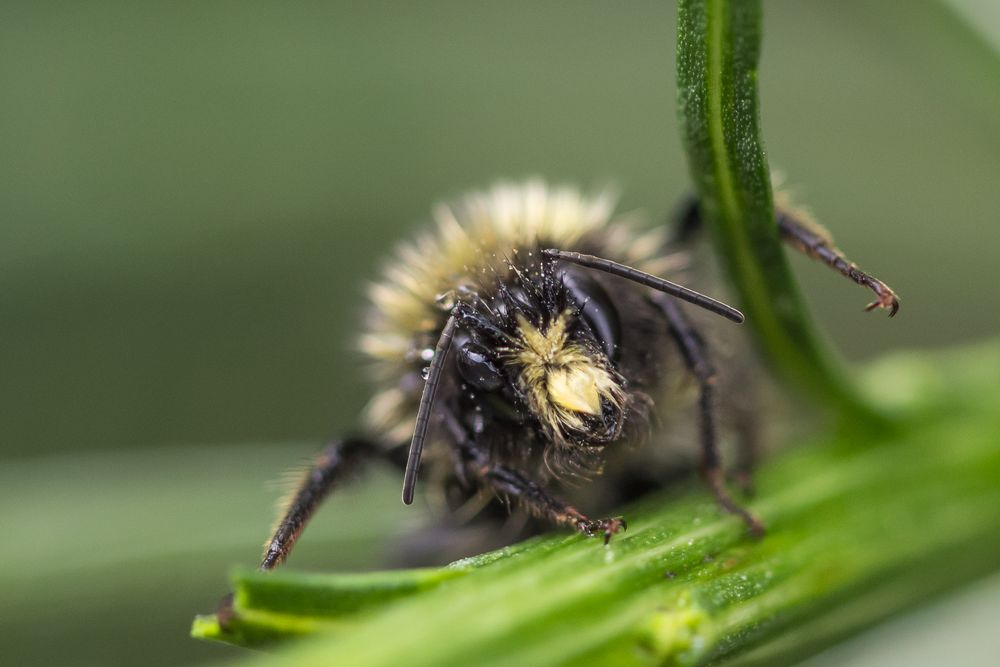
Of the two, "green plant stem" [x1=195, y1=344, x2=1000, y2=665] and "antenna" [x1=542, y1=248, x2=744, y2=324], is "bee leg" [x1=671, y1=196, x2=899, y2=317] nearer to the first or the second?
"antenna" [x1=542, y1=248, x2=744, y2=324]

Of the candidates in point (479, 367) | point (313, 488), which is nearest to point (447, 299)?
point (479, 367)

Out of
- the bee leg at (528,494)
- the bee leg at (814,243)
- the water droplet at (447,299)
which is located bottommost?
the bee leg at (528,494)

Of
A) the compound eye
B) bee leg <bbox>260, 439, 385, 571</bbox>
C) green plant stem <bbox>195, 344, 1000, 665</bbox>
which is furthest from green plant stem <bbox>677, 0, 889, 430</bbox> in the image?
bee leg <bbox>260, 439, 385, 571</bbox>

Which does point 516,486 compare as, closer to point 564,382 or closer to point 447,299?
point 564,382

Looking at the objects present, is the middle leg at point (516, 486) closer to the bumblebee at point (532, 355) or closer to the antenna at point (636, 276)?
the bumblebee at point (532, 355)

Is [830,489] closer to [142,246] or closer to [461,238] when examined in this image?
[461,238]

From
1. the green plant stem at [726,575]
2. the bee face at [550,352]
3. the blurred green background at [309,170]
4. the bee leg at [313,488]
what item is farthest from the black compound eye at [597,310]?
the blurred green background at [309,170]
